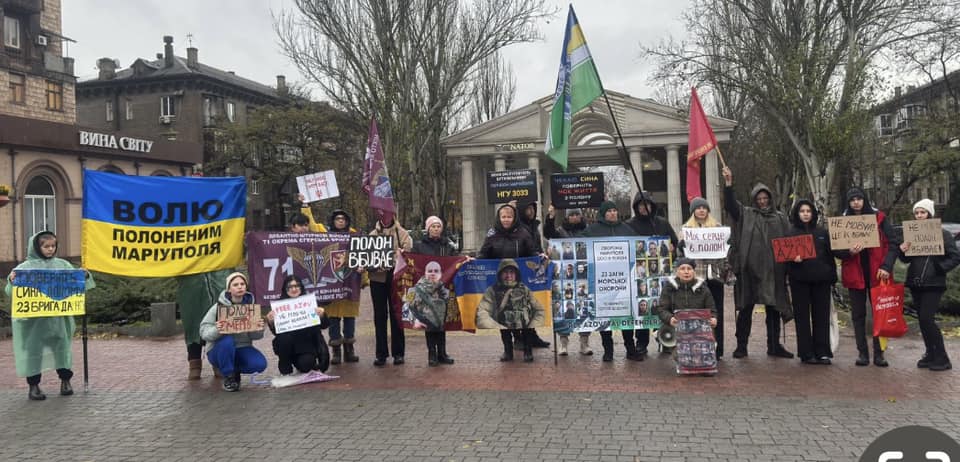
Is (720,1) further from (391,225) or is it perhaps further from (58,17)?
(58,17)

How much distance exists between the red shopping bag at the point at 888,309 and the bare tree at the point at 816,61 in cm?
1650

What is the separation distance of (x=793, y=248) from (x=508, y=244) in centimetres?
340

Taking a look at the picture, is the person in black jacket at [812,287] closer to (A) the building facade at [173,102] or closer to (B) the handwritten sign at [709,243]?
(B) the handwritten sign at [709,243]

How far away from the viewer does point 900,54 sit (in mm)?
24250

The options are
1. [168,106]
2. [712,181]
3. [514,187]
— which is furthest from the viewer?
[168,106]

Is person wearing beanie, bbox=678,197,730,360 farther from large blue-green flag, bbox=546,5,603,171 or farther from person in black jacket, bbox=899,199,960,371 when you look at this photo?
person in black jacket, bbox=899,199,960,371

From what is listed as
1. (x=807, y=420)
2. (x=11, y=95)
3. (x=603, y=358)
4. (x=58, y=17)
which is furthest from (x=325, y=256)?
(x=58, y=17)

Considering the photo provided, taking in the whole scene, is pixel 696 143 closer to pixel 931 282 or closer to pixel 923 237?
pixel 923 237

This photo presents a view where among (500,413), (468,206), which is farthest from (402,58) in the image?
(500,413)

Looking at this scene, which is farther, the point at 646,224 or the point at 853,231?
the point at 646,224

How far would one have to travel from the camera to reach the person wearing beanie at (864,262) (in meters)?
8.49

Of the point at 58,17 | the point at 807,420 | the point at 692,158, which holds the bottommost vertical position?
the point at 807,420

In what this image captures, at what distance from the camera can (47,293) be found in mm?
8102

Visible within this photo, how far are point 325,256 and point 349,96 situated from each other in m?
21.2
